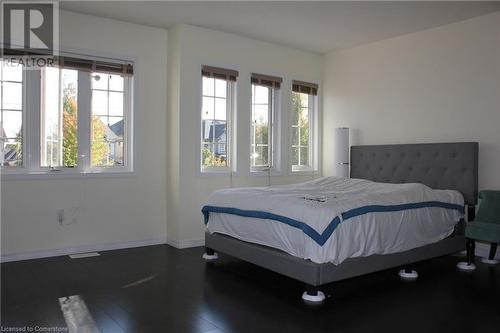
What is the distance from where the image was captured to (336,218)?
10.2 ft

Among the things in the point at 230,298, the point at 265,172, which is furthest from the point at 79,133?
the point at 230,298

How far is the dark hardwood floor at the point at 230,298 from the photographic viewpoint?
2693 millimetres

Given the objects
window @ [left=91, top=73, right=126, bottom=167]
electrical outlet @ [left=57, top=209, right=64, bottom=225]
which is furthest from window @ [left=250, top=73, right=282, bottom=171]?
electrical outlet @ [left=57, top=209, right=64, bottom=225]

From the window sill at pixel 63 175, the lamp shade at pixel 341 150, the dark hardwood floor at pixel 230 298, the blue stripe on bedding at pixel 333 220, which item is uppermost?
the lamp shade at pixel 341 150

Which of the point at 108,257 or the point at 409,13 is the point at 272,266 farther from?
the point at 409,13

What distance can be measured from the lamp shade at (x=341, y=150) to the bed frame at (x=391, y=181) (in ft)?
0.38

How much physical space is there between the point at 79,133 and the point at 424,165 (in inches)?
156

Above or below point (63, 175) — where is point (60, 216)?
below

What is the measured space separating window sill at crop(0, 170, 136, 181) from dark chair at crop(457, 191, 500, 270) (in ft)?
12.1

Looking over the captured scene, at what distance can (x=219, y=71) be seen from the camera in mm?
5262

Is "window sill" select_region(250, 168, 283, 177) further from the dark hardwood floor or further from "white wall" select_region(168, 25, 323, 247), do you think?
the dark hardwood floor

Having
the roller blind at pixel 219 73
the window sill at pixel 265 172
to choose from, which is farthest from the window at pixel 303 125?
the roller blind at pixel 219 73

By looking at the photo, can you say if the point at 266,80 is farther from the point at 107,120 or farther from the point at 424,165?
the point at 424,165

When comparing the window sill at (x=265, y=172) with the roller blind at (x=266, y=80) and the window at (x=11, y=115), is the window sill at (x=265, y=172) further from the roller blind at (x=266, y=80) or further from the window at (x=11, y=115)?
the window at (x=11, y=115)
